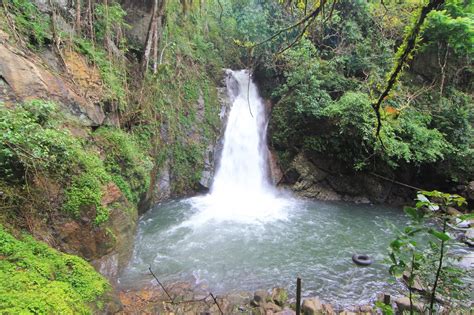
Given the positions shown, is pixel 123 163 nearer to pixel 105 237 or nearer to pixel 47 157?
pixel 105 237

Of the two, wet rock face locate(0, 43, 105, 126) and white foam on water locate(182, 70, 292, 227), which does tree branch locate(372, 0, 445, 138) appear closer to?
wet rock face locate(0, 43, 105, 126)

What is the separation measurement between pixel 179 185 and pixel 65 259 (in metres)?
5.60

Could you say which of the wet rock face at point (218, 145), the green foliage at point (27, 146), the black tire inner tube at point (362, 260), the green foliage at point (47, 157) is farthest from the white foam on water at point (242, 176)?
the green foliage at point (27, 146)

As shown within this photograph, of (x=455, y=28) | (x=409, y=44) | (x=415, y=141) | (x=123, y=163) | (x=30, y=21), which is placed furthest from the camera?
(x=455, y=28)

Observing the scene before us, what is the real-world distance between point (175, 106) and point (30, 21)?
4.41 meters

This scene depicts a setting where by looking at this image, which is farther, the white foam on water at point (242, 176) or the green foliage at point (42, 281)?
the white foam on water at point (242, 176)

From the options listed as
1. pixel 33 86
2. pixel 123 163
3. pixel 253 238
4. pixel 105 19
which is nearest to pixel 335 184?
pixel 253 238

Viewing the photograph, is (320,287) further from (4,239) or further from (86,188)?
(4,239)

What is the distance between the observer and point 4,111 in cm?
330

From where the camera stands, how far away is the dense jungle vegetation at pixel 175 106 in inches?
115

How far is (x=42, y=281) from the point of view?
255 cm

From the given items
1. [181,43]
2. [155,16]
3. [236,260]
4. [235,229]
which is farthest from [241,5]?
[236,260]

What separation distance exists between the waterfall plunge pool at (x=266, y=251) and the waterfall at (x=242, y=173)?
33 cm

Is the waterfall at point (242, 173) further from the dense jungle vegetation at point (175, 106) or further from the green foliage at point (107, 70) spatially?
the green foliage at point (107, 70)
